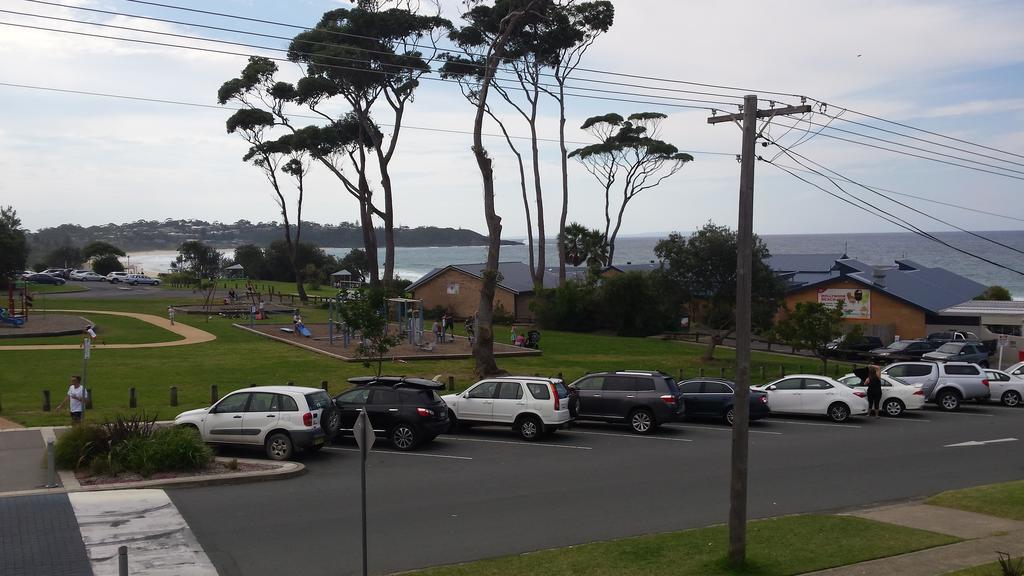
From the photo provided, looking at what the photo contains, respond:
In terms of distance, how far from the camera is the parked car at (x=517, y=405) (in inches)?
819

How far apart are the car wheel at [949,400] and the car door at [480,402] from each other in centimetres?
1549

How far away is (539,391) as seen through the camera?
2102cm

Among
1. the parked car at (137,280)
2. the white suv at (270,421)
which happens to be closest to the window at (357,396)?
the white suv at (270,421)

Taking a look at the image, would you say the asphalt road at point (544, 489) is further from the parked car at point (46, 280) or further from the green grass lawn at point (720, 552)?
the parked car at point (46, 280)

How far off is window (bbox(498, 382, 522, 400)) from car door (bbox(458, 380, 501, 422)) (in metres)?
0.15

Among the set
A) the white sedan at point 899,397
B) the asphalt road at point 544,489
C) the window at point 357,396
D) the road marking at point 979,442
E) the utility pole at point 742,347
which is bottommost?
the asphalt road at point 544,489

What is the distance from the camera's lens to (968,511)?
1402 centimetres

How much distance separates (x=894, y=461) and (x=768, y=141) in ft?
28.6

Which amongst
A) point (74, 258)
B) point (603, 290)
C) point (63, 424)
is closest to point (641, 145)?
point (603, 290)

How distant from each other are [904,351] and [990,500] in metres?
30.6

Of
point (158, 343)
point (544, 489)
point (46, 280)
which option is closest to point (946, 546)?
point (544, 489)

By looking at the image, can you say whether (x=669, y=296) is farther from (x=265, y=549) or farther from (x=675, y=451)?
(x=265, y=549)

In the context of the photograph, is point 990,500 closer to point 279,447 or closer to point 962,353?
point 279,447

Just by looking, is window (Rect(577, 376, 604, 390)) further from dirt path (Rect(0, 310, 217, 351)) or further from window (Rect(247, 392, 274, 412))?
dirt path (Rect(0, 310, 217, 351))
